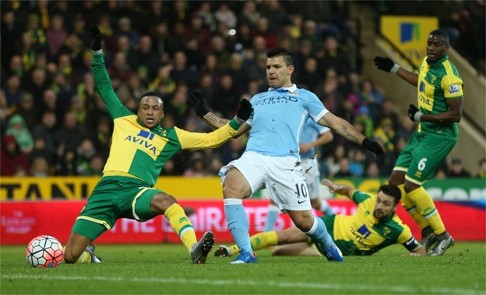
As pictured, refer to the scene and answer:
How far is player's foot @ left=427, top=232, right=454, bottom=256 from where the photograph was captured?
43.2ft

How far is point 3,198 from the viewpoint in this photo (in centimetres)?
1870

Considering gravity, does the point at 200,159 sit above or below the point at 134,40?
below

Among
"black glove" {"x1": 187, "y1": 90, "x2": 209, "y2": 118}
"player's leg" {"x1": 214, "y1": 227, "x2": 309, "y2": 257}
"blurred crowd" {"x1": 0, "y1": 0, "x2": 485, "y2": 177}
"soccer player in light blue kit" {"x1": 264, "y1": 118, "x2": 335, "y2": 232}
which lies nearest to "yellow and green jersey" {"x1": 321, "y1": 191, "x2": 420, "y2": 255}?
"player's leg" {"x1": 214, "y1": 227, "x2": 309, "y2": 257}

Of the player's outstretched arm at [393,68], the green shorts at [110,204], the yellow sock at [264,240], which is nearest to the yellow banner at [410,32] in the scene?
the player's outstretched arm at [393,68]

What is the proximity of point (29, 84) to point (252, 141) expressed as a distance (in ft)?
30.8

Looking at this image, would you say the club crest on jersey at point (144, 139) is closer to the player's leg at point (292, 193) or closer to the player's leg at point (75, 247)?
the player's leg at point (75, 247)

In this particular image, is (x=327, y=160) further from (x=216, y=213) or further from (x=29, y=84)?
(x=29, y=84)

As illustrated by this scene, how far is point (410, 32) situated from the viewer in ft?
85.5

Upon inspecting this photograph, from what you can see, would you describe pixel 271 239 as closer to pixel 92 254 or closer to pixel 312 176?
pixel 92 254

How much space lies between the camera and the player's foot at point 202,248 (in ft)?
34.5

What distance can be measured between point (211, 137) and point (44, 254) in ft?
7.03

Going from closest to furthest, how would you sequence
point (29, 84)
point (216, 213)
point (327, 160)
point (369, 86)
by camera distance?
point (216, 213) < point (29, 84) < point (327, 160) < point (369, 86)

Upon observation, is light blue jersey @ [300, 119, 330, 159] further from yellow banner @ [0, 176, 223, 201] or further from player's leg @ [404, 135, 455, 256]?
yellow banner @ [0, 176, 223, 201]

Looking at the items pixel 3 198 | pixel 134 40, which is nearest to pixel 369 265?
→ pixel 3 198
